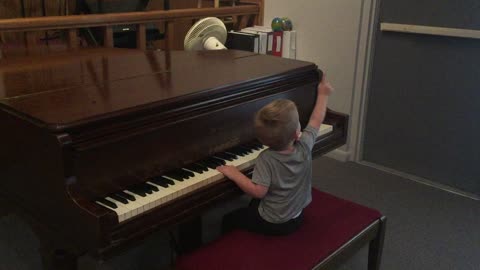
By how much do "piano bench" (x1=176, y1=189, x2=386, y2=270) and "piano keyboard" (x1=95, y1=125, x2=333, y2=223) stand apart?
0.21 meters

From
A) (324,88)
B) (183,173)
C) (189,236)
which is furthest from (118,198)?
(324,88)

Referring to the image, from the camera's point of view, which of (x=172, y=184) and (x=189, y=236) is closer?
(x=172, y=184)

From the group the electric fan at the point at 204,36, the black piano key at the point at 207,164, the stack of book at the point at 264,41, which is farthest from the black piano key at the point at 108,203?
the stack of book at the point at 264,41

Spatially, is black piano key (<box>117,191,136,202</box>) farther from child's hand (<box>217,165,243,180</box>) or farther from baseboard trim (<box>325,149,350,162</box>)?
baseboard trim (<box>325,149,350,162</box>)

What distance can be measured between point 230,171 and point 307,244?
0.35 metres

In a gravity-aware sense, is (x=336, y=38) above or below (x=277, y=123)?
above

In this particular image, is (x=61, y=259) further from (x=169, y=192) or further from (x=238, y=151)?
(x=238, y=151)

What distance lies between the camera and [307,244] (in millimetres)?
1589

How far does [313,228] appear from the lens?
1.68 meters

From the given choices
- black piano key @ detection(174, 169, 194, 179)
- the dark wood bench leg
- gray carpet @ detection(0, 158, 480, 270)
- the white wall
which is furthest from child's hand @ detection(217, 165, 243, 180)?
the white wall

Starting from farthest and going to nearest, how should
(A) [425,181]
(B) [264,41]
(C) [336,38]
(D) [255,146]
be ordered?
(B) [264,41]
(C) [336,38]
(A) [425,181]
(D) [255,146]

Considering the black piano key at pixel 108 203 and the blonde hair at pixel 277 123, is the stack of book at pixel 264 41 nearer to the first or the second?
the blonde hair at pixel 277 123

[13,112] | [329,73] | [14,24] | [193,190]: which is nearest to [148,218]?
[193,190]

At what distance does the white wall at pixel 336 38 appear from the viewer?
320cm
